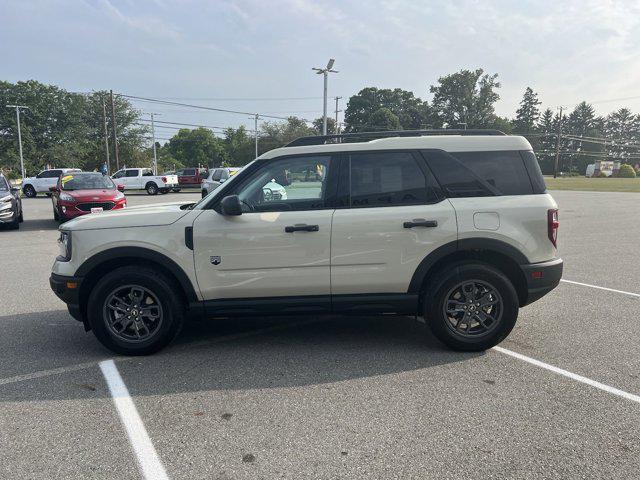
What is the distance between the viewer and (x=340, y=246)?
4215 millimetres

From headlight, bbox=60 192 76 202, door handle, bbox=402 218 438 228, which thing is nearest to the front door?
door handle, bbox=402 218 438 228

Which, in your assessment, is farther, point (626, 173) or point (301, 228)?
point (626, 173)

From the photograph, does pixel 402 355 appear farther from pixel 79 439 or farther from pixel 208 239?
pixel 79 439

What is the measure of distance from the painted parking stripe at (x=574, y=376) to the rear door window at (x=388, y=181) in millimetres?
1577

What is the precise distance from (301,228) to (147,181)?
101 ft

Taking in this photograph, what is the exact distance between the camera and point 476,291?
14.3 feet

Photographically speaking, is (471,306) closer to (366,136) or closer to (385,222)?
(385,222)

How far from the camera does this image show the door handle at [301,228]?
416 cm

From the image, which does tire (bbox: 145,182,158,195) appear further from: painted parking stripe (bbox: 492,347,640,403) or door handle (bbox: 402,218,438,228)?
painted parking stripe (bbox: 492,347,640,403)

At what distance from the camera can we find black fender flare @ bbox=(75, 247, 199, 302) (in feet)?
13.8

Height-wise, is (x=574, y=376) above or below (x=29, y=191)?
below

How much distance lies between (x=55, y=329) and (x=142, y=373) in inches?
70.1

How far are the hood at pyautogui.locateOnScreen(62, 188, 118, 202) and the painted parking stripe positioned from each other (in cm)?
1184

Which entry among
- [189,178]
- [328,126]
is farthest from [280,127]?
[189,178]
